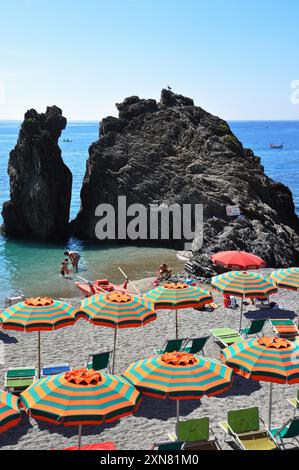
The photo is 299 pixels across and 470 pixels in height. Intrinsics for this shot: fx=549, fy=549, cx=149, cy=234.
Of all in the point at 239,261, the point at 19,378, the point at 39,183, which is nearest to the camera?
the point at 19,378

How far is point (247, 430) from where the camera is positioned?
12.4 m

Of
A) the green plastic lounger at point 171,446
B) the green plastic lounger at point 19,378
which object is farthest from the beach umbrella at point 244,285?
the green plastic lounger at point 171,446

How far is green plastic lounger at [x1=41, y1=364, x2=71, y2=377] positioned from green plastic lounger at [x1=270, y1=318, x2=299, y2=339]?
25.5 feet

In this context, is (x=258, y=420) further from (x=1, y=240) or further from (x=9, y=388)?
(x=1, y=240)

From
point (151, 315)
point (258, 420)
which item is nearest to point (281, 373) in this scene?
point (258, 420)

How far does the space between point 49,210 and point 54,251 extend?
5669mm

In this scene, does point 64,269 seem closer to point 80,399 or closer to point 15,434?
point 15,434

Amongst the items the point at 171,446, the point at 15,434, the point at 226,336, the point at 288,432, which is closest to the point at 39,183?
the point at 226,336

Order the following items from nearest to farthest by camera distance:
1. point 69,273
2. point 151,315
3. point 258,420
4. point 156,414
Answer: point 258,420 < point 156,414 < point 151,315 < point 69,273

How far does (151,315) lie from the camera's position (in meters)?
16.1

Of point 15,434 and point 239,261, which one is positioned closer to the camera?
point 15,434

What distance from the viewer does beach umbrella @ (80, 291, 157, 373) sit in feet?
50.9

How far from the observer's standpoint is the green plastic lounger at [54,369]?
15.8 m

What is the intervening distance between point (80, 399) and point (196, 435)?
10.0 ft
